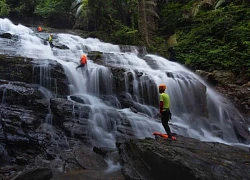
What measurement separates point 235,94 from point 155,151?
9.44 metres

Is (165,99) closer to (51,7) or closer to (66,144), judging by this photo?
(66,144)

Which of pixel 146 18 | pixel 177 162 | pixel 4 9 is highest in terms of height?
pixel 4 9

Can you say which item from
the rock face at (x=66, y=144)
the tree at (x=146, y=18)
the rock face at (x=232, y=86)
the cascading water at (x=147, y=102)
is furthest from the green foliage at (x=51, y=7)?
the rock face at (x=232, y=86)

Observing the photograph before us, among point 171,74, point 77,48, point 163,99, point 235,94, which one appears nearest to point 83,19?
point 77,48

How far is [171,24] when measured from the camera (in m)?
21.4

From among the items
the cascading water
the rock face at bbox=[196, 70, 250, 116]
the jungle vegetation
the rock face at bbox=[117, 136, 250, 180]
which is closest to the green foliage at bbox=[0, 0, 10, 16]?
the jungle vegetation

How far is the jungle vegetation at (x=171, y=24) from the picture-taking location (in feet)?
52.3

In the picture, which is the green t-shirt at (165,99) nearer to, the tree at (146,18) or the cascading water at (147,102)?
the cascading water at (147,102)

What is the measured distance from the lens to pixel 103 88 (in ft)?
36.7

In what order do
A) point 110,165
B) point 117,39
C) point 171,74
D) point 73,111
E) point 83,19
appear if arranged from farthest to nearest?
point 83,19
point 117,39
point 171,74
point 73,111
point 110,165

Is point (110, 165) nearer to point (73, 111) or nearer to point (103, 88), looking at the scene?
point (73, 111)

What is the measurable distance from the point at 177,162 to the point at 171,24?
17.9m

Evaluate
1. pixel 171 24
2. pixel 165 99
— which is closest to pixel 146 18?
pixel 171 24

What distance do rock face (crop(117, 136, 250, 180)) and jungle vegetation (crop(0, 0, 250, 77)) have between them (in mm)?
10246
